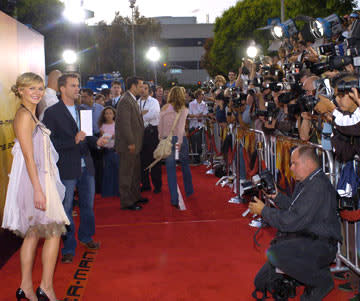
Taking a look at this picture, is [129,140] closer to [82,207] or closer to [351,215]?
[82,207]

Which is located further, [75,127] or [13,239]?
[13,239]

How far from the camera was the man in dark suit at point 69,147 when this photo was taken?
550cm

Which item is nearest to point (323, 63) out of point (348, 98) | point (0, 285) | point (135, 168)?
point (348, 98)

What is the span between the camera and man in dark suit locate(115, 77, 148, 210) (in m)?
8.38

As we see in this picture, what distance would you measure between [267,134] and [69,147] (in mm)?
2948

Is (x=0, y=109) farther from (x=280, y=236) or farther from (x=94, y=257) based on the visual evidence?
(x=280, y=236)

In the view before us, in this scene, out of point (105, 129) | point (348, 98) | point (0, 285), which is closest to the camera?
point (348, 98)

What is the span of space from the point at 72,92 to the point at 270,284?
2.94 meters

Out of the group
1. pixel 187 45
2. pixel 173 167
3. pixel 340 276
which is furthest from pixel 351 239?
pixel 187 45

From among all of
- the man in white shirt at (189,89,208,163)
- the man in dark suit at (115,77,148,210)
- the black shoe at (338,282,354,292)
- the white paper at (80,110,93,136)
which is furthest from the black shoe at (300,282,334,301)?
the man in white shirt at (189,89,208,163)

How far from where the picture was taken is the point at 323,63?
15.8 feet

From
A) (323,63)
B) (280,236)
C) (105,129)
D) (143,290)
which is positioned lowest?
(143,290)

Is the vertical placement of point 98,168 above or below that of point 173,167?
below

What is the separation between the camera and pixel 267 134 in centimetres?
721
